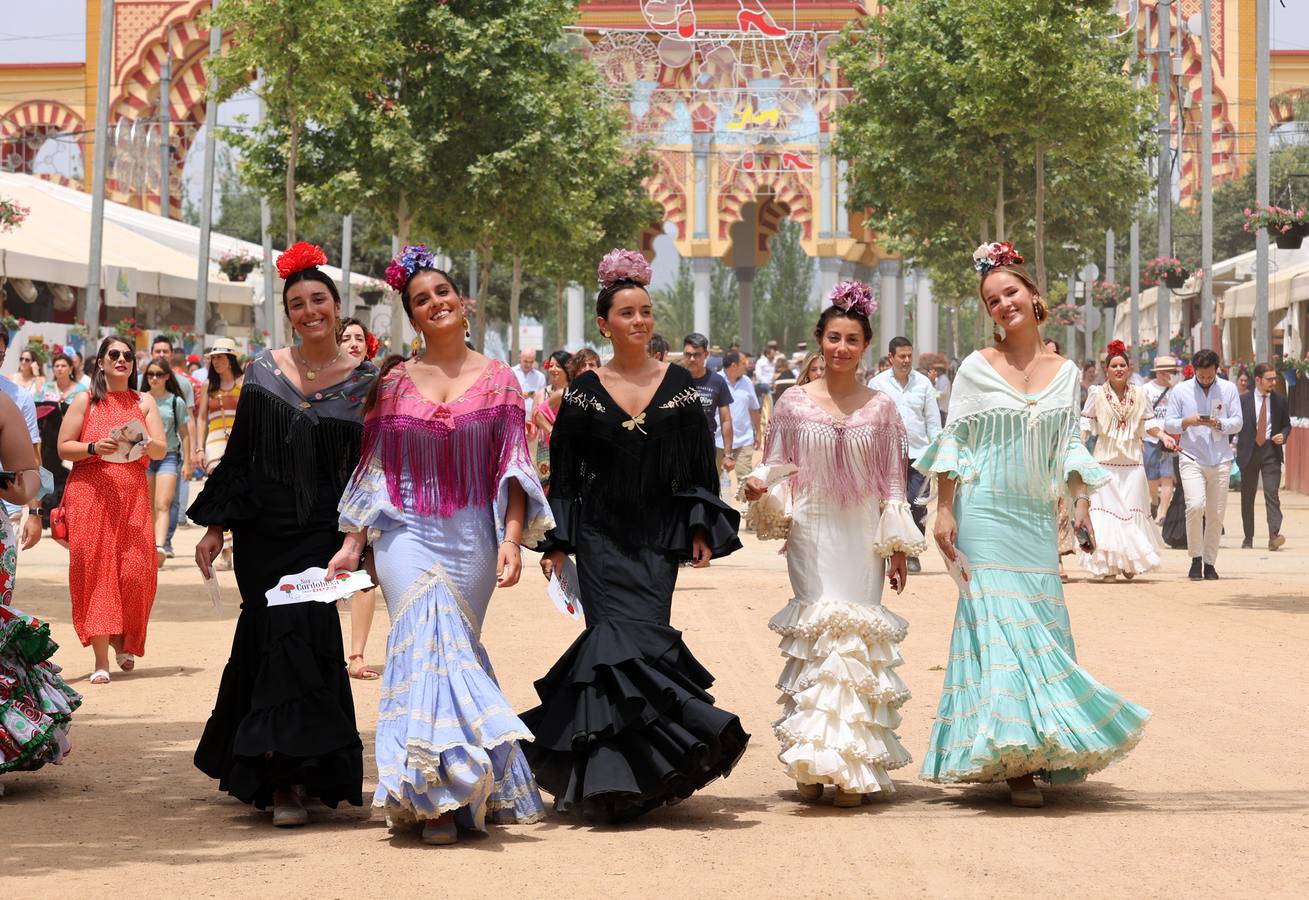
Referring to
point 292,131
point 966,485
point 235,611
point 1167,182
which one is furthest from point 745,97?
point 966,485

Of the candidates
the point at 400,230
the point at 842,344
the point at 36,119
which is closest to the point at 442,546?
the point at 842,344

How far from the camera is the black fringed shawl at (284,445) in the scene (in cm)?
711

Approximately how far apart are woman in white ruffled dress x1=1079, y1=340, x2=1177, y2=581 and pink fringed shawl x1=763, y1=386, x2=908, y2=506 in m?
8.91

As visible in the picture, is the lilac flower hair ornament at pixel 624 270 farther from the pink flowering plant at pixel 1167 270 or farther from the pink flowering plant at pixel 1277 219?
the pink flowering plant at pixel 1167 270

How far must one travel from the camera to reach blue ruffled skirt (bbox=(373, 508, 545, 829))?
21.3ft

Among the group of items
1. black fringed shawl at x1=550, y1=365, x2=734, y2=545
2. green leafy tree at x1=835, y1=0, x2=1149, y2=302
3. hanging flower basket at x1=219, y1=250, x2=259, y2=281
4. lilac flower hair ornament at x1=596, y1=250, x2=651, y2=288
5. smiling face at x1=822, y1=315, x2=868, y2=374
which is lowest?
black fringed shawl at x1=550, y1=365, x2=734, y2=545

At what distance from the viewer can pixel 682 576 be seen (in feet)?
57.2

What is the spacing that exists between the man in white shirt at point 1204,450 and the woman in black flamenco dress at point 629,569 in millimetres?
10356

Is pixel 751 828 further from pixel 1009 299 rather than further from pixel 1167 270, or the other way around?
pixel 1167 270

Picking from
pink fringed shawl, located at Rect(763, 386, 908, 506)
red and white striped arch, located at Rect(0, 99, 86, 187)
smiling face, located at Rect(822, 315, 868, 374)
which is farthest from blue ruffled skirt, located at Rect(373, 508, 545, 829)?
red and white striped arch, located at Rect(0, 99, 86, 187)

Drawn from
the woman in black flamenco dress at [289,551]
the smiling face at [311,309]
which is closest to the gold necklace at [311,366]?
the woman in black flamenco dress at [289,551]

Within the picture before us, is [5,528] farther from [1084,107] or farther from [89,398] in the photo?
[1084,107]

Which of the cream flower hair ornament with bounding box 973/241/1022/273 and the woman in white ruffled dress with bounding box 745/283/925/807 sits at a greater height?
the cream flower hair ornament with bounding box 973/241/1022/273

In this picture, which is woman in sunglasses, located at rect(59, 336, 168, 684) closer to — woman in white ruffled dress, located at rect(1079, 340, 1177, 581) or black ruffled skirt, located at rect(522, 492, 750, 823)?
black ruffled skirt, located at rect(522, 492, 750, 823)
